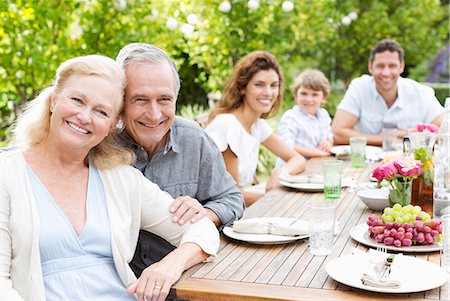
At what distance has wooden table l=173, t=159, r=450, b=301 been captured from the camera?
184 centimetres

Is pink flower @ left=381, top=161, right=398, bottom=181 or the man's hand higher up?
pink flower @ left=381, top=161, right=398, bottom=181

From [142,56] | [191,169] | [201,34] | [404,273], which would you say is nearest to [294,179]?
[191,169]

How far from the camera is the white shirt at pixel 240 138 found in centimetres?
361

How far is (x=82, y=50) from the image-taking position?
530 centimetres

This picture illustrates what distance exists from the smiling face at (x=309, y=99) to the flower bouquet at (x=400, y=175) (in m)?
2.29

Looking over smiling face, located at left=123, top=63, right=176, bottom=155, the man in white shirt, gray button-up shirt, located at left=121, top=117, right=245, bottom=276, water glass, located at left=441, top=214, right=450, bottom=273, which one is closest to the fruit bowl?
gray button-up shirt, located at left=121, top=117, right=245, bottom=276

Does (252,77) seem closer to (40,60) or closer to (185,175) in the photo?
(185,175)

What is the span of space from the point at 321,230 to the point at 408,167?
55cm

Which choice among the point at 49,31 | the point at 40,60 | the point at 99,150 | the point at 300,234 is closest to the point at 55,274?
the point at 99,150

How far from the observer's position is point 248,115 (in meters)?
3.85

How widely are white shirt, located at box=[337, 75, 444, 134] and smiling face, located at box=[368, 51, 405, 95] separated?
52 mm

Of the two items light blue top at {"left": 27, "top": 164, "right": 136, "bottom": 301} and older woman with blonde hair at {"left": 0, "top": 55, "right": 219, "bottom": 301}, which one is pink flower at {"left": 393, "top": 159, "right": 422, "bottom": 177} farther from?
light blue top at {"left": 27, "top": 164, "right": 136, "bottom": 301}

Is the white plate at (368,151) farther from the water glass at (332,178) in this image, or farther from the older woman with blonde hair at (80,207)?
the older woman with blonde hair at (80,207)

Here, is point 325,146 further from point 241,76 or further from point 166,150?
point 166,150
